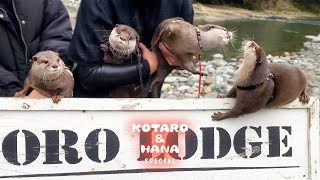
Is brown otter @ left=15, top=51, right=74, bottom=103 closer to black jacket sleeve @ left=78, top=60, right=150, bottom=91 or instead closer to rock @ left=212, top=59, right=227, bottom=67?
black jacket sleeve @ left=78, top=60, right=150, bottom=91

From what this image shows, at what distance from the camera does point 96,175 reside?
2.61 meters

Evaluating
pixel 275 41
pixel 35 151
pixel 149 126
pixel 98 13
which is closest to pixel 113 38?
pixel 98 13

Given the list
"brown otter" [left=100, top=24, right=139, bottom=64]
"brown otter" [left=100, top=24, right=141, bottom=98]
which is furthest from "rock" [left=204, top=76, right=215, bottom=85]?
"brown otter" [left=100, top=24, right=139, bottom=64]

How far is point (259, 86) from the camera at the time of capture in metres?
2.83

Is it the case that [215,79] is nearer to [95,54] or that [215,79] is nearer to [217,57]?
[217,57]

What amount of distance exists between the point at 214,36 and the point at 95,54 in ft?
2.48

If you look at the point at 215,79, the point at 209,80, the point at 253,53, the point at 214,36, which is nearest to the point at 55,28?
the point at 214,36

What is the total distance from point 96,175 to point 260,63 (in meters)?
1.11

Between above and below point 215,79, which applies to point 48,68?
above

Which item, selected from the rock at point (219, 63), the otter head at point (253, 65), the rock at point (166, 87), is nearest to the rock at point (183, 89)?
the rock at point (166, 87)

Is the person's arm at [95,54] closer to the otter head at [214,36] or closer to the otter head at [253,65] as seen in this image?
the otter head at [214,36]

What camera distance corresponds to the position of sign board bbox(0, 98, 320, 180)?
2555 millimetres

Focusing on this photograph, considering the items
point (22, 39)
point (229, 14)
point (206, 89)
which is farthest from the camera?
point (229, 14)

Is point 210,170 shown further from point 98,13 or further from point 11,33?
point 11,33
